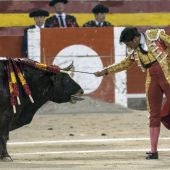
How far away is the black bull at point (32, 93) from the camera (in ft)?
25.1

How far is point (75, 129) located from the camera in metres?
10.3

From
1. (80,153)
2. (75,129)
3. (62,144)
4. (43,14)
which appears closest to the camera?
(80,153)

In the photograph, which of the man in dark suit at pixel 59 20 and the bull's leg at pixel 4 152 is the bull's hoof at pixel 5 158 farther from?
the man in dark suit at pixel 59 20

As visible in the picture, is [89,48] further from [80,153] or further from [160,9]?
[80,153]

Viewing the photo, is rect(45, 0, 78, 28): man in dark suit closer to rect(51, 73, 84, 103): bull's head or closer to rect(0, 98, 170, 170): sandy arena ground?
rect(0, 98, 170, 170): sandy arena ground

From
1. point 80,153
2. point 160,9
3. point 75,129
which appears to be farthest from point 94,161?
point 160,9

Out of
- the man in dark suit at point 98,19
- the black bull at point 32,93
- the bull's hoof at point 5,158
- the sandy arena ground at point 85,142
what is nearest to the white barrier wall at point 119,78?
the man in dark suit at point 98,19

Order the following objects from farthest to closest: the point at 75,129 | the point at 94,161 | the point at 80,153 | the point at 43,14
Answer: the point at 43,14, the point at 75,129, the point at 80,153, the point at 94,161

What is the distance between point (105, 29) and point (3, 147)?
5.45 metres

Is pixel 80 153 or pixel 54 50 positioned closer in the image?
pixel 80 153

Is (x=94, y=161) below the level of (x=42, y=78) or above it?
below

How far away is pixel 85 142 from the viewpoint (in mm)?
9094

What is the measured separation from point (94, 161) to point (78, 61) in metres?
5.28

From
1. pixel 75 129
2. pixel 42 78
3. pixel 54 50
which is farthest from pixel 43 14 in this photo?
pixel 42 78
